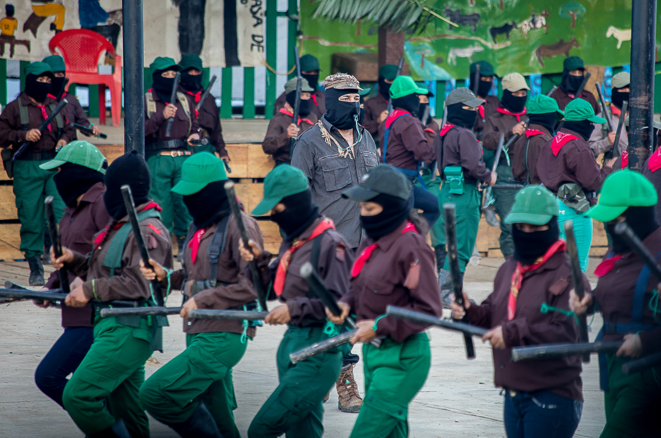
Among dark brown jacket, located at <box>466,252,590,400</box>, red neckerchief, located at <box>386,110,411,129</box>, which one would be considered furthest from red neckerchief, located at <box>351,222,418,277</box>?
red neckerchief, located at <box>386,110,411,129</box>

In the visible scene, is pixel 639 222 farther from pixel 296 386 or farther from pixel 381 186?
pixel 296 386

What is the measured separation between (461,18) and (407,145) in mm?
5029

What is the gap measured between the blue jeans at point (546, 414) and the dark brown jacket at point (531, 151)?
207 inches

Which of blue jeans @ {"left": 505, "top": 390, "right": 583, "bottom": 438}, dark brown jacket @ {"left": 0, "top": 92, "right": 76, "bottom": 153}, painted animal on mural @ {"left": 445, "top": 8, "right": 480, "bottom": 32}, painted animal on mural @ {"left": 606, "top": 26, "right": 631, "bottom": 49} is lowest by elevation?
blue jeans @ {"left": 505, "top": 390, "right": 583, "bottom": 438}

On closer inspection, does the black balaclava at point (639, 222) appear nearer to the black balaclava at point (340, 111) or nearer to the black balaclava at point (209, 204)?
the black balaclava at point (209, 204)

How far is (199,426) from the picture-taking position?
15.9ft

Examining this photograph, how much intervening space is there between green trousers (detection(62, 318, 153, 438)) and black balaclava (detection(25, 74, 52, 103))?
5.58 m

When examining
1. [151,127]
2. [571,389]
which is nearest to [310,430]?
[571,389]

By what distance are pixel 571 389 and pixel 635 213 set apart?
806 mm

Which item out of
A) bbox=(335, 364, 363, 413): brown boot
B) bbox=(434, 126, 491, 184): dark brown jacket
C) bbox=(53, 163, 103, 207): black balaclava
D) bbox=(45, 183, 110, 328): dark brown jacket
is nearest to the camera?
bbox=(45, 183, 110, 328): dark brown jacket

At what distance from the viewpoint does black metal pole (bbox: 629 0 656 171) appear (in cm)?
682

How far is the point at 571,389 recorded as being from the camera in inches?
160

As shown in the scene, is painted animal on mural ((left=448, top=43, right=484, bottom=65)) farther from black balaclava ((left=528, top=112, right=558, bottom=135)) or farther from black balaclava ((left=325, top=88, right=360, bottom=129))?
black balaclava ((left=325, top=88, right=360, bottom=129))

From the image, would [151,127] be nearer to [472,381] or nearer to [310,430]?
[472,381]
